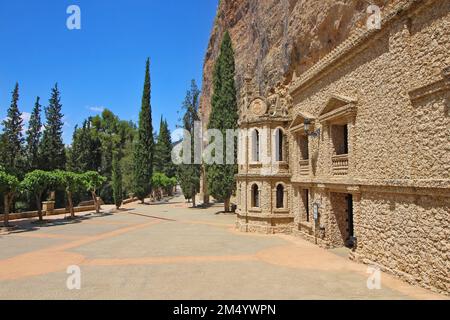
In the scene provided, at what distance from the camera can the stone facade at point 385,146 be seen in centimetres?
920

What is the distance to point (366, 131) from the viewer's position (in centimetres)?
1259

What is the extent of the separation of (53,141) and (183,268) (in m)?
38.1

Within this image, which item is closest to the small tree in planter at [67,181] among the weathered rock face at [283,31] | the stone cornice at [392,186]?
the weathered rock face at [283,31]

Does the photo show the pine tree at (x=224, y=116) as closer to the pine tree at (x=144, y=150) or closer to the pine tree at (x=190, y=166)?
the pine tree at (x=190, y=166)

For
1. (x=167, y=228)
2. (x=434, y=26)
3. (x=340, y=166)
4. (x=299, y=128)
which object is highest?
(x=434, y=26)

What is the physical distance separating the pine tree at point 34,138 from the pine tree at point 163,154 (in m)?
24.5

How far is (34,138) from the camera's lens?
146 ft

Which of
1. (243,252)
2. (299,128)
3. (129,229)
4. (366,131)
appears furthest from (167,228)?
(366,131)

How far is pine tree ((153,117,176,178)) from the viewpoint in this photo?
219 feet

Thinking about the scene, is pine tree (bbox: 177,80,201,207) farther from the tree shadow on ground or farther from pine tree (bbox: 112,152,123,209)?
the tree shadow on ground

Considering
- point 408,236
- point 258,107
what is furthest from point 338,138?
point 258,107
